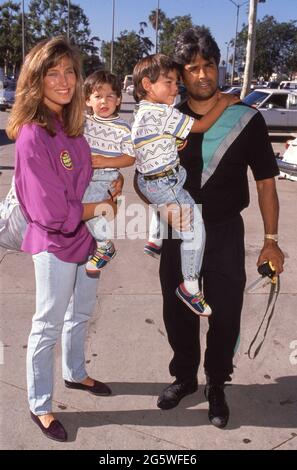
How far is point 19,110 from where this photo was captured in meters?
2.46

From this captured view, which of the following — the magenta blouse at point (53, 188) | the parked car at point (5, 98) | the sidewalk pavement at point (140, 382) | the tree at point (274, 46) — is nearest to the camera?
the magenta blouse at point (53, 188)

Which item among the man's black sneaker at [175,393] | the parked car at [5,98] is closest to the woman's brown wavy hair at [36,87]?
the man's black sneaker at [175,393]

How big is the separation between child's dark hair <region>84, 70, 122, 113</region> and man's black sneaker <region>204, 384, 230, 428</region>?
1.81 m

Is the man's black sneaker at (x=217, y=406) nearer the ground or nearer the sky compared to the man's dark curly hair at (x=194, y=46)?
nearer the ground

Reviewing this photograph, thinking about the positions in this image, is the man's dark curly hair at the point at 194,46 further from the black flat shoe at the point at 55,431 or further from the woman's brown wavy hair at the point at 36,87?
the black flat shoe at the point at 55,431

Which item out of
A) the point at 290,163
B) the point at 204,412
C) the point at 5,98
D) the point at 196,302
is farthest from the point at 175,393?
the point at 5,98

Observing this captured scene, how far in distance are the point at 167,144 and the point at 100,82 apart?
54cm

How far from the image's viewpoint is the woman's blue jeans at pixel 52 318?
2643 mm

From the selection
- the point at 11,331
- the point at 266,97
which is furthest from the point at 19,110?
the point at 266,97

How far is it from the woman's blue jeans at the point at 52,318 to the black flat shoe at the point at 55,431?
73mm

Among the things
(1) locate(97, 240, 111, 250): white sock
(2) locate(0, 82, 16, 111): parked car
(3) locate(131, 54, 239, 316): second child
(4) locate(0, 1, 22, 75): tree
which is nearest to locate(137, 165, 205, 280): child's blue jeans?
(3) locate(131, 54, 239, 316): second child

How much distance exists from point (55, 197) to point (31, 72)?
0.59m

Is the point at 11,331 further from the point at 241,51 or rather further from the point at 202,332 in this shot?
the point at 241,51

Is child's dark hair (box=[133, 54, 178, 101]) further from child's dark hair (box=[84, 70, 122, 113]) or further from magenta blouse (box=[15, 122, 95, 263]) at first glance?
magenta blouse (box=[15, 122, 95, 263])
